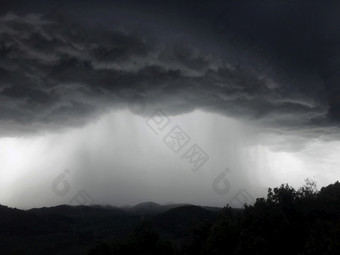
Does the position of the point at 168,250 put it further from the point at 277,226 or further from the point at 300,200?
the point at 300,200

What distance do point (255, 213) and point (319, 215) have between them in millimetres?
28076

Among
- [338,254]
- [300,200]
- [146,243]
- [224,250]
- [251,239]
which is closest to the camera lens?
[338,254]

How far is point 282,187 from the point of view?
150 meters

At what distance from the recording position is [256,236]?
87312mm

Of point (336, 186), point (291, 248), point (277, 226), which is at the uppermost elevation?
point (336, 186)

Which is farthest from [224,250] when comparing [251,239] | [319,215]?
[319,215]

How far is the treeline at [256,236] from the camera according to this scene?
7769 centimetres

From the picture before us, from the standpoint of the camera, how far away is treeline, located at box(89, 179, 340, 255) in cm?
7769

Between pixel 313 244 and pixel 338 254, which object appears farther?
pixel 313 244

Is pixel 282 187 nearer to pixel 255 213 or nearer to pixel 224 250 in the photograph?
pixel 255 213

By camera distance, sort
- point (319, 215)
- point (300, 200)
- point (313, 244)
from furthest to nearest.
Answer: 1. point (300, 200)
2. point (319, 215)
3. point (313, 244)

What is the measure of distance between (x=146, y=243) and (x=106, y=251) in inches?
487

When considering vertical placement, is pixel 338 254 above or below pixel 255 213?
below

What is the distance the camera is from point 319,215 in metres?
122
